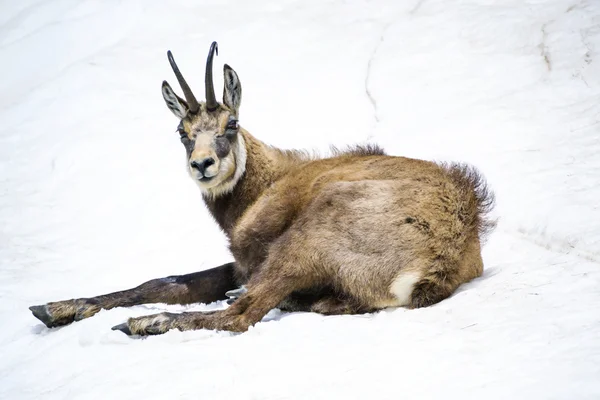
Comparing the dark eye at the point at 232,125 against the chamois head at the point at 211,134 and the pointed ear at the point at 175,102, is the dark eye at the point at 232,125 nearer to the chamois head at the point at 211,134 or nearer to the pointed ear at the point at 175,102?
the chamois head at the point at 211,134

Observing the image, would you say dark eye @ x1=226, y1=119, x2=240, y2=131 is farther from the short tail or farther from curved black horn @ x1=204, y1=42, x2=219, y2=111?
the short tail

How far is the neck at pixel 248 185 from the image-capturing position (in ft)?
22.6

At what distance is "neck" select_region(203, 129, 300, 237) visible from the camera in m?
6.90

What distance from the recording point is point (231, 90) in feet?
23.9

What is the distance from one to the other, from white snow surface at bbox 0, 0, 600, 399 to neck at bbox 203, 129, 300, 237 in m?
1.03

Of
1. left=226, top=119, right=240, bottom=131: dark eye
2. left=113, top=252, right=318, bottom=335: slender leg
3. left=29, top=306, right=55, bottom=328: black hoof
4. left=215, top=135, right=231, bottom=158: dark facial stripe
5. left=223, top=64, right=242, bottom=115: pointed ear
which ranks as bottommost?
left=113, top=252, right=318, bottom=335: slender leg

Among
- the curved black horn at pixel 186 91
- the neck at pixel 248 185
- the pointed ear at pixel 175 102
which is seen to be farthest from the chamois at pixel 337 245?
the pointed ear at pixel 175 102

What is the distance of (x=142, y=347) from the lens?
16.4ft

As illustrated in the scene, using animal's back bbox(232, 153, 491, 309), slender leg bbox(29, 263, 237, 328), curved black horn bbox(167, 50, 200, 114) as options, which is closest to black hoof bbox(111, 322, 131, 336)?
slender leg bbox(29, 263, 237, 328)

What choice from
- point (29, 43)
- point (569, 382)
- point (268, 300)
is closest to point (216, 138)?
point (268, 300)

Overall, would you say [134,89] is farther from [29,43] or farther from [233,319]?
[233,319]

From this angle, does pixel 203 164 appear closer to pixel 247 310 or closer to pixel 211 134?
pixel 211 134

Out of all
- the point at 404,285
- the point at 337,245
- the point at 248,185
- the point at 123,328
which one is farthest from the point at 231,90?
the point at 404,285

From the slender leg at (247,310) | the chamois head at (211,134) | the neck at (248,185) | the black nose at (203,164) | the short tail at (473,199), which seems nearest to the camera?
the slender leg at (247,310)
